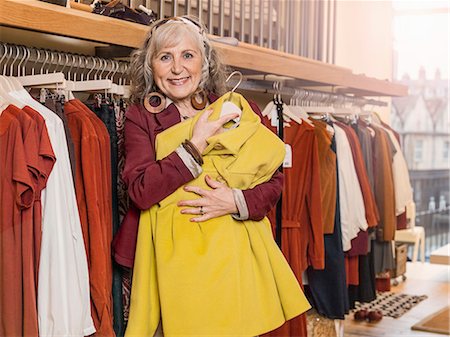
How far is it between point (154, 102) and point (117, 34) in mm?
260

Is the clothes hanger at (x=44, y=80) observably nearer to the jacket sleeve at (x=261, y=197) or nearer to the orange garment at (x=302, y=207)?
the jacket sleeve at (x=261, y=197)

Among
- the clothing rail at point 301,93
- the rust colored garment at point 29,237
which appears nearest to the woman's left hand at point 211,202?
the rust colored garment at point 29,237

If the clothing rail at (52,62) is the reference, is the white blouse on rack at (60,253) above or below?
below

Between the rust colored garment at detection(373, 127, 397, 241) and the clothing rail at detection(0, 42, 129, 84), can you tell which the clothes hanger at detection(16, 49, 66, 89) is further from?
the rust colored garment at detection(373, 127, 397, 241)

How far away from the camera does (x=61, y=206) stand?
215 centimetres

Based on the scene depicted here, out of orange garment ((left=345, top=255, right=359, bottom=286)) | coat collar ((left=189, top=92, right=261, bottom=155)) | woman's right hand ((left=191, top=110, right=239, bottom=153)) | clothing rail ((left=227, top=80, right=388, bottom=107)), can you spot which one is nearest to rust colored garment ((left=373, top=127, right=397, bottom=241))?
clothing rail ((left=227, top=80, right=388, bottom=107))

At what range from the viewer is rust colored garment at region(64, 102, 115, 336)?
2281mm

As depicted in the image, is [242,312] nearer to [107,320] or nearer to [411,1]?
[107,320]

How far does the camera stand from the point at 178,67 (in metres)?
2.38

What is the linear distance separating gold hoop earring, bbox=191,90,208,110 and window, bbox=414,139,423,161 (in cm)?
668

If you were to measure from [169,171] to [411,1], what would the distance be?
6.34 meters

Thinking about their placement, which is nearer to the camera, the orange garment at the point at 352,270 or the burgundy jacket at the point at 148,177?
the burgundy jacket at the point at 148,177

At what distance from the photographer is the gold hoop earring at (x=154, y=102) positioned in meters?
2.42

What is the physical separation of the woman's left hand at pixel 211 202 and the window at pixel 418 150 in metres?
6.83
